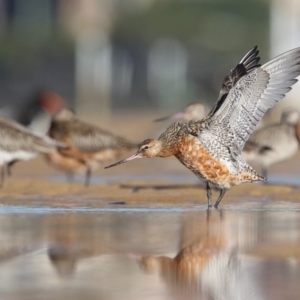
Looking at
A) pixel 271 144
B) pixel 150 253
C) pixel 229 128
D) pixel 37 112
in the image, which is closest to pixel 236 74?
pixel 229 128

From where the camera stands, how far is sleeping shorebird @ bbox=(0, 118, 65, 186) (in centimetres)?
1569

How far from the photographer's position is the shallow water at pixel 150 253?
747 cm

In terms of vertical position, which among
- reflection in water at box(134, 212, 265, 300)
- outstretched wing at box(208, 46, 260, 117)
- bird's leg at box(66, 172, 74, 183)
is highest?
outstretched wing at box(208, 46, 260, 117)

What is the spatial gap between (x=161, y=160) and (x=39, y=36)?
2478 cm

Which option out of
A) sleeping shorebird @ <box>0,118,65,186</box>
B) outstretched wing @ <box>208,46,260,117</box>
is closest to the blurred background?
sleeping shorebird @ <box>0,118,65,186</box>

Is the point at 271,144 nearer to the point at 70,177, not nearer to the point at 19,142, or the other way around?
the point at 70,177

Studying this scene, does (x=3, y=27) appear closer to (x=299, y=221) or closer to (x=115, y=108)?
(x=115, y=108)

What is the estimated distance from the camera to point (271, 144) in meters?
16.4

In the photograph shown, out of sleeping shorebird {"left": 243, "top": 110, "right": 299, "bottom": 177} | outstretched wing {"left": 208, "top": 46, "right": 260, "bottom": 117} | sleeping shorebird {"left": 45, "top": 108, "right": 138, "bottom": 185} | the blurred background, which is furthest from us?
the blurred background

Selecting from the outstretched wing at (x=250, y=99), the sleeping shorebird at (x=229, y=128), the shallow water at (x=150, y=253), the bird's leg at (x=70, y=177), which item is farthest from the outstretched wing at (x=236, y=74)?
the bird's leg at (x=70, y=177)

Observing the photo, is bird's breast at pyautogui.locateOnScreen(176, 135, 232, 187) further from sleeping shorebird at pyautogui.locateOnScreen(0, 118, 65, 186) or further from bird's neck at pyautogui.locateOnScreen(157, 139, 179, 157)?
sleeping shorebird at pyautogui.locateOnScreen(0, 118, 65, 186)

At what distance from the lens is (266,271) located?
8.02 meters

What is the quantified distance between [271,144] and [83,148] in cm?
280

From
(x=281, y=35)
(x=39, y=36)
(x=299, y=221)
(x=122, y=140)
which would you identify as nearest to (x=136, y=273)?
(x=299, y=221)
